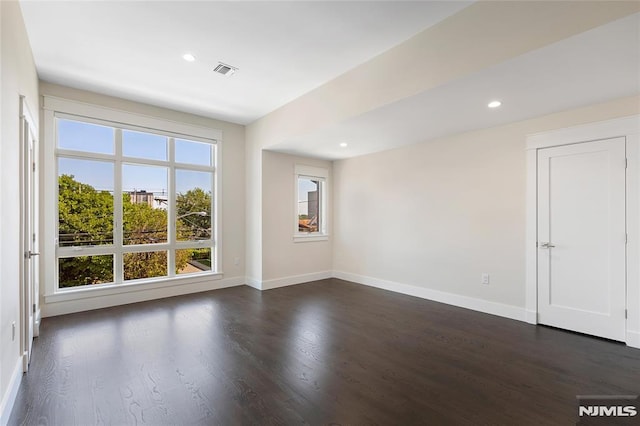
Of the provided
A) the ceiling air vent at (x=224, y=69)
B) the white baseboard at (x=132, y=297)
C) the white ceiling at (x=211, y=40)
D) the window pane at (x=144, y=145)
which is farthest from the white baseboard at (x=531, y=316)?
the window pane at (x=144, y=145)

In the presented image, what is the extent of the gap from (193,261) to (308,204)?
7.98 feet

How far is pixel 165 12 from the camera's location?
2564mm

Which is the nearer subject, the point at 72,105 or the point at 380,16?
the point at 380,16

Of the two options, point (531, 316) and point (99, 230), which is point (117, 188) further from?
point (531, 316)

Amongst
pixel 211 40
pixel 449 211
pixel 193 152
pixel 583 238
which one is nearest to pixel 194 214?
pixel 193 152

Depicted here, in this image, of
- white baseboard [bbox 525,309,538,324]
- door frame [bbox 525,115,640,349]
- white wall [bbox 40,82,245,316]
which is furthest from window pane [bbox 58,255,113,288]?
door frame [bbox 525,115,640,349]

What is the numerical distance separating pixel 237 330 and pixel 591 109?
4.57m

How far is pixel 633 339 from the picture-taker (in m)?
2.96

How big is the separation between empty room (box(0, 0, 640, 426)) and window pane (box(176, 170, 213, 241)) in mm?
35

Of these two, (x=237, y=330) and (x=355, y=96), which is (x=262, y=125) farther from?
(x=237, y=330)

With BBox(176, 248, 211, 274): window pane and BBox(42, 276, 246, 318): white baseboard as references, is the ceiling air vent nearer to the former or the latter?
BBox(176, 248, 211, 274): window pane

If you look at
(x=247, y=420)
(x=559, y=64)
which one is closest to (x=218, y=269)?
(x=247, y=420)

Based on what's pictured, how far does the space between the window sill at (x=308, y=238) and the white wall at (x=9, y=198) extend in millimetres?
3927

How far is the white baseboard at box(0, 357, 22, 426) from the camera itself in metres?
1.82
